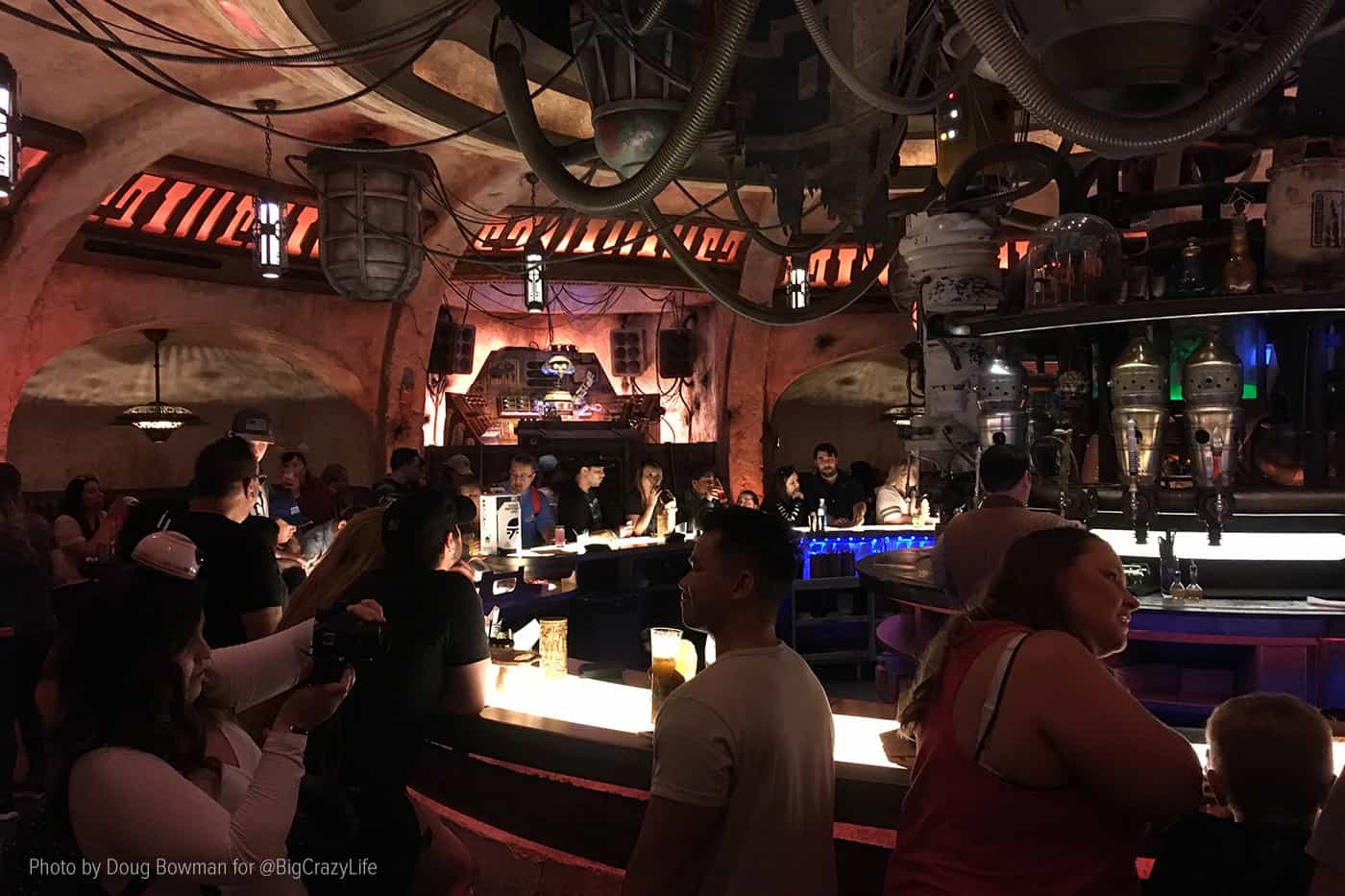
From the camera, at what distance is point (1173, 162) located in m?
4.55

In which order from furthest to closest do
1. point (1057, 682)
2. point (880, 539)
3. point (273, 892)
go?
1. point (880, 539)
2. point (273, 892)
3. point (1057, 682)

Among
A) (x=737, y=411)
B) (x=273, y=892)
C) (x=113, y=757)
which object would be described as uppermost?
(x=737, y=411)

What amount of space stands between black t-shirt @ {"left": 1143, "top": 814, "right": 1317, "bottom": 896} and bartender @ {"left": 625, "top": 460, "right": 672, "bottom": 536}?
6.03 meters

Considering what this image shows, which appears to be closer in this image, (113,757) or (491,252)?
(113,757)

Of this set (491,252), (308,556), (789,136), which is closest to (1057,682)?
(789,136)

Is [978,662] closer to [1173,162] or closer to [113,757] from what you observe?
[113,757]

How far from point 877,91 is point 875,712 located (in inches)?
62.5

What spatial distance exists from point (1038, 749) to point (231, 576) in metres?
2.38

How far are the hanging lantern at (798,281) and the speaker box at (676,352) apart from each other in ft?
12.6

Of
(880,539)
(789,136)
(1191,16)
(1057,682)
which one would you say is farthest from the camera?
(880,539)

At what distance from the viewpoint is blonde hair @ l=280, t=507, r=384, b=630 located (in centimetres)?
243

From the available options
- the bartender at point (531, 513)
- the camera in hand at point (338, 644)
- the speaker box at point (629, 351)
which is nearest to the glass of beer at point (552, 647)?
the camera in hand at point (338, 644)

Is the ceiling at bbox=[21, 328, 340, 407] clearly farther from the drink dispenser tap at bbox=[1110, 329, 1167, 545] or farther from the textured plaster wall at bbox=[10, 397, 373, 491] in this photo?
the drink dispenser tap at bbox=[1110, 329, 1167, 545]

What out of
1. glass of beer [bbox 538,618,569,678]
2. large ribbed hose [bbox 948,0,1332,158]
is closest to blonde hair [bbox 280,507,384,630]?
glass of beer [bbox 538,618,569,678]
